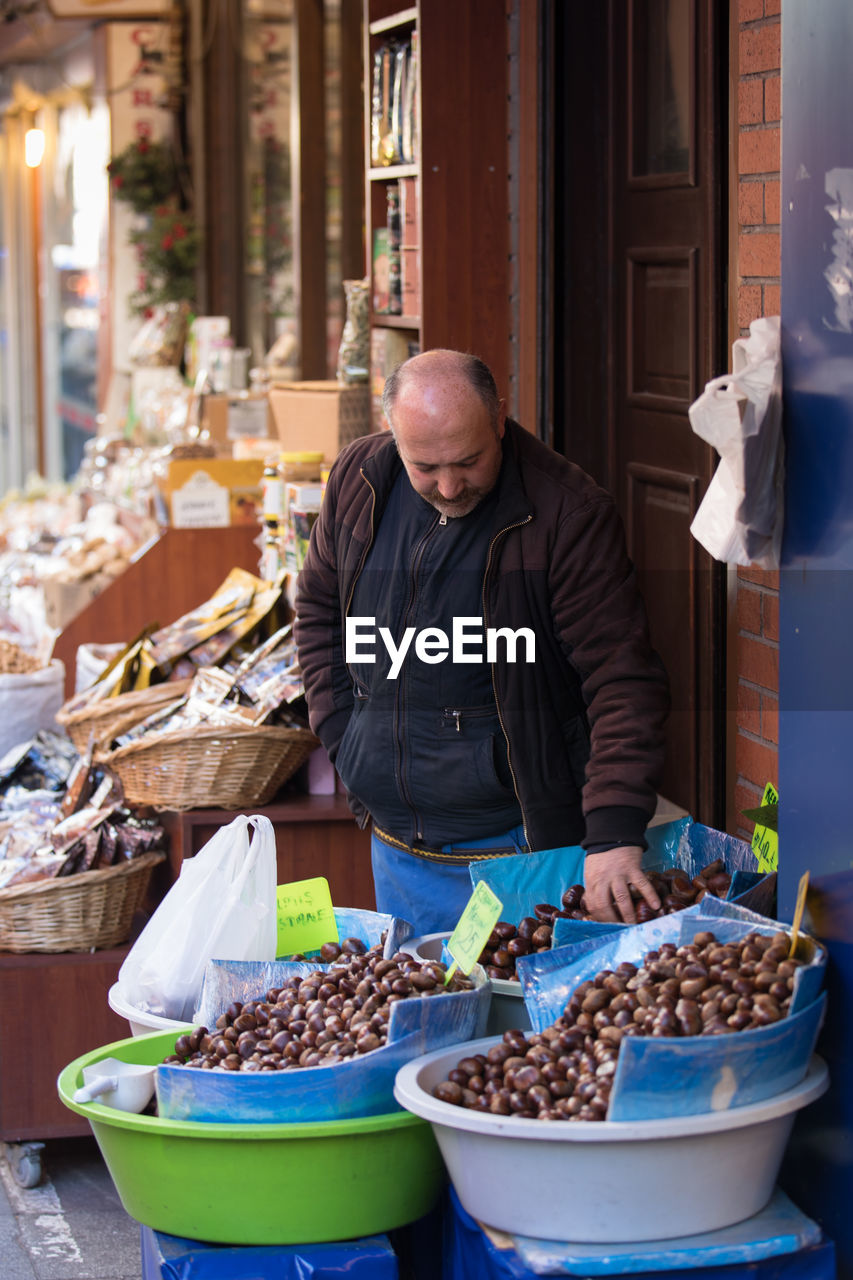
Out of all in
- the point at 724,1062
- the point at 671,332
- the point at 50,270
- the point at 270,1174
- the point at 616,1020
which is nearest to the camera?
the point at 724,1062

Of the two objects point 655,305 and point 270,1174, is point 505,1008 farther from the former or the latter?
point 655,305

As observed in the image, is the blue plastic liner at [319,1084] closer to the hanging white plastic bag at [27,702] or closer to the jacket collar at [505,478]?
the jacket collar at [505,478]

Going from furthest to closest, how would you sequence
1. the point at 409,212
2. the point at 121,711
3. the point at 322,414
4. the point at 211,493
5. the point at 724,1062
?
the point at 211,493
the point at 322,414
the point at 409,212
the point at 121,711
the point at 724,1062

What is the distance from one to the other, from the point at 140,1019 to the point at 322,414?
2.75m

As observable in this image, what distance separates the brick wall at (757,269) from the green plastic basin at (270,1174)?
4.12 ft

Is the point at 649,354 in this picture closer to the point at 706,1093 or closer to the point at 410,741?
the point at 410,741

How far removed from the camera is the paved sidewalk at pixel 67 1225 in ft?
10.6

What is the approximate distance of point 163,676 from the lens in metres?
4.15

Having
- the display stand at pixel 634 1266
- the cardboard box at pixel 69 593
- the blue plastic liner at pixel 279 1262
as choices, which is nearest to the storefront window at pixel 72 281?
the cardboard box at pixel 69 593

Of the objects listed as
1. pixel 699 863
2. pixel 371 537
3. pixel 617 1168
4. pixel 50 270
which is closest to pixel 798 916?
pixel 617 1168

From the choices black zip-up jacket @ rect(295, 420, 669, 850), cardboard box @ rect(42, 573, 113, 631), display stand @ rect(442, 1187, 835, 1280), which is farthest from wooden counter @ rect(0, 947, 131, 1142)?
cardboard box @ rect(42, 573, 113, 631)

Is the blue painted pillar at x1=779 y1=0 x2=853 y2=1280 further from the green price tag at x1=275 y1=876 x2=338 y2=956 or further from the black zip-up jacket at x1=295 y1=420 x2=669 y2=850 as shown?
the green price tag at x1=275 y1=876 x2=338 y2=956

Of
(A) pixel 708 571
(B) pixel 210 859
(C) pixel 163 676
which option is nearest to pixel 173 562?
(C) pixel 163 676

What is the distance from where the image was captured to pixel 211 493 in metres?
5.41
